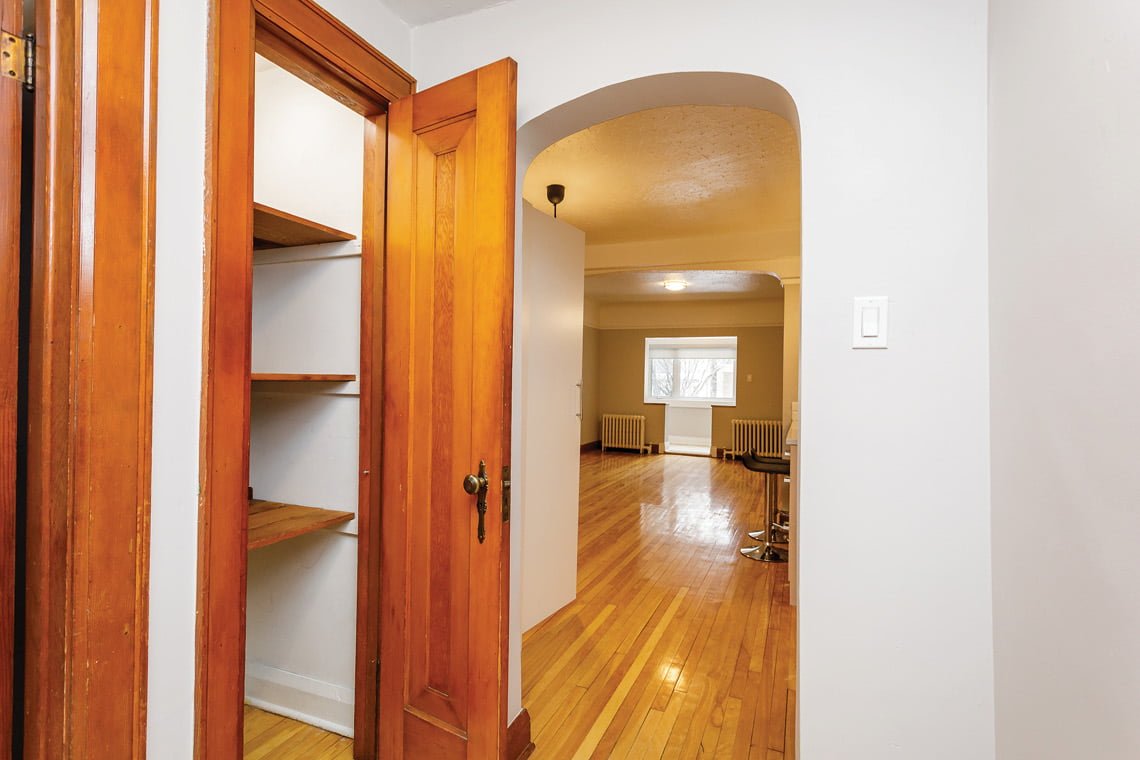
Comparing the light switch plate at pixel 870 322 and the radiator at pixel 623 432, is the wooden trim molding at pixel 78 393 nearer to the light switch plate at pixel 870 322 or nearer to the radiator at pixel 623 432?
the light switch plate at pixel 870 322

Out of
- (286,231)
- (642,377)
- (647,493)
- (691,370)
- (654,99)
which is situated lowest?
(647,493)

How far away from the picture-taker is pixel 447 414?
162 centimetres

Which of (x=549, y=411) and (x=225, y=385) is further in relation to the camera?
(x=549, y=411)

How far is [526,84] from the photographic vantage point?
1.74 meters

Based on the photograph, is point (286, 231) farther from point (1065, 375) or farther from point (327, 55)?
point (1065, 375)

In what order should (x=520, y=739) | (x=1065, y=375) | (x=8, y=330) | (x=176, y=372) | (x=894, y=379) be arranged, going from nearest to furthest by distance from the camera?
(x=1065, y=375) < (x=8, y=330) < (x=176, y=372) < (x=894, y=379) < (x=520, y=739)

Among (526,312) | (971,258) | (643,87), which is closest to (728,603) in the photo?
(526,312)

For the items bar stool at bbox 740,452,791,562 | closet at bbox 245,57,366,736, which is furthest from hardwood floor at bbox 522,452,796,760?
closet at bbox 245,57,366,736

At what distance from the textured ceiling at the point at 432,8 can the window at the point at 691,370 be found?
806 cm

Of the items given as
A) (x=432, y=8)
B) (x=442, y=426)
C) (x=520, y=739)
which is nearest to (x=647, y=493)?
(x=520, y=739)

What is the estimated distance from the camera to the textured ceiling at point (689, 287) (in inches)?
266

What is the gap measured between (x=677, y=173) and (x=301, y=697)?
3463 millimetres

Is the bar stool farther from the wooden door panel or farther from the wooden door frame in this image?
the wooden door frame

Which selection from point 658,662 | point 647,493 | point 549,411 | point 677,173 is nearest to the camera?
point 658,662
